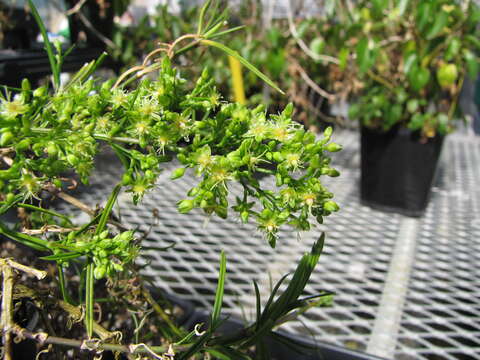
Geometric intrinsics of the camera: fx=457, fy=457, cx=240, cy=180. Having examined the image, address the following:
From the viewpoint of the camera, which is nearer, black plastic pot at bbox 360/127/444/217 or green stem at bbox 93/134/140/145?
green stem at bbox 93/134/140/145

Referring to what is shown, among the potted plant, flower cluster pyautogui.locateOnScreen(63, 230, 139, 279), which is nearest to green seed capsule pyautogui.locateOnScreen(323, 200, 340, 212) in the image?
flower cluster pyautogui.locateOnScreen(63, 230, 139, 279)

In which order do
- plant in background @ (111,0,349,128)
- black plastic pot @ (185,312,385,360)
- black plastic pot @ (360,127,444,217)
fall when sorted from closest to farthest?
black plastic pot @ (185,312,385,360)
black plastic pot @ (360,127,444,217)
plant in background @ (111,0,349,128)

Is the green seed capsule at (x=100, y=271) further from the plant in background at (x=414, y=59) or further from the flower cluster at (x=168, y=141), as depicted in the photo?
the plant in background at (x=414, y=59)

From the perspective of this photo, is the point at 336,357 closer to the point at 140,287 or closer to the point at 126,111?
the point at 140,287

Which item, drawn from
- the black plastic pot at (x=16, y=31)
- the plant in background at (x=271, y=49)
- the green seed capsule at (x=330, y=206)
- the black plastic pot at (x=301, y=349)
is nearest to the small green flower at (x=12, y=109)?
the green seed capsule at (x=330, y=206)

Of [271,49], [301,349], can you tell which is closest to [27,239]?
[301,349]

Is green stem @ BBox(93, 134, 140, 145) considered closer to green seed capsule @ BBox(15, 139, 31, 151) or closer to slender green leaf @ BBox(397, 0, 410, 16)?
green seed capsule @ BBox(15, 139, 31, 151)

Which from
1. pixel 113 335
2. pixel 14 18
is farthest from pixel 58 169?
pixel 14 18

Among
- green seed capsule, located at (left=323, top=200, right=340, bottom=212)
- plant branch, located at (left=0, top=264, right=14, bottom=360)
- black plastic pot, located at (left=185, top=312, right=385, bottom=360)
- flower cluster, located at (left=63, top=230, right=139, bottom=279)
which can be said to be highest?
green seed capsule, located at (left=323, top=200, right=340, bottom=212)
